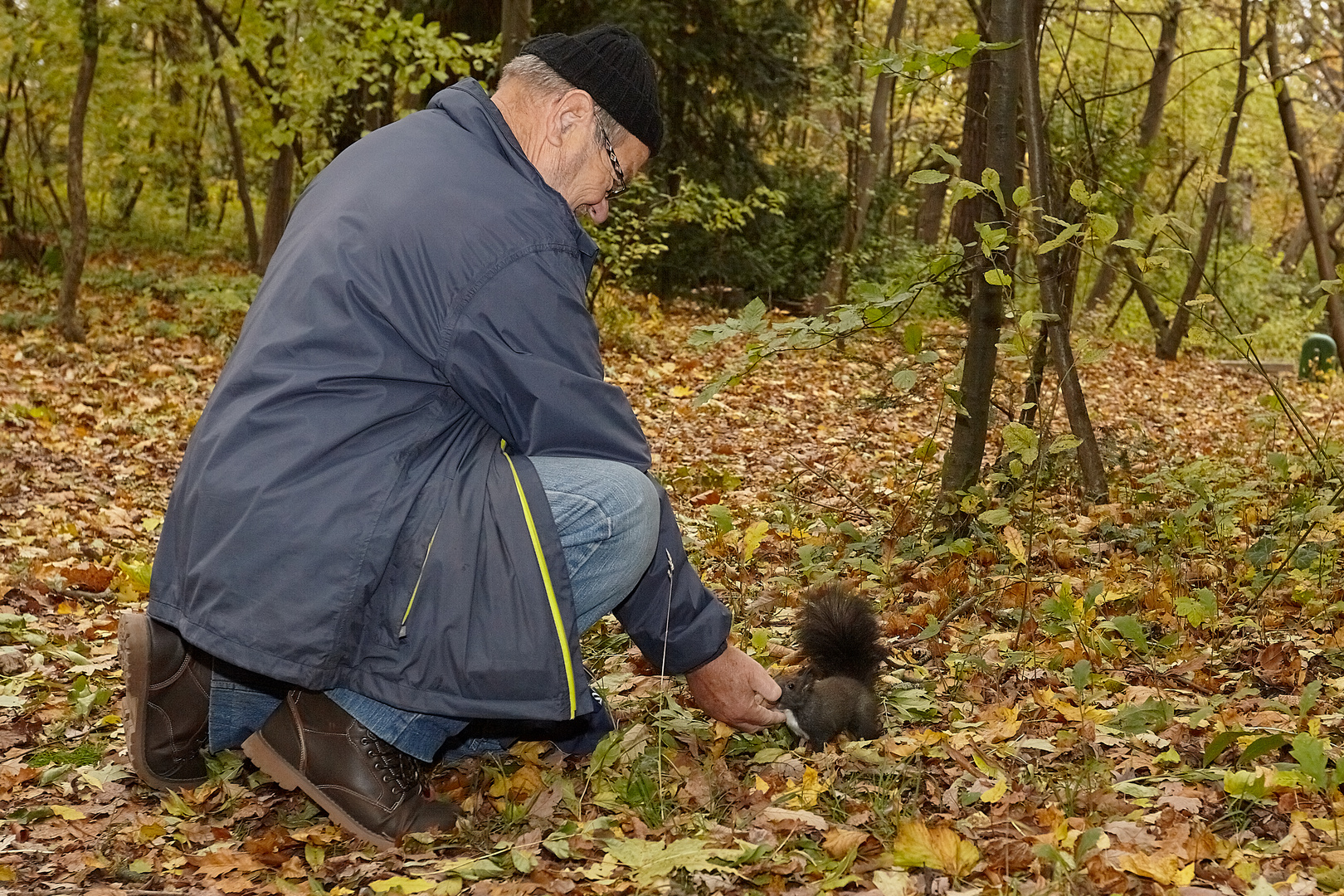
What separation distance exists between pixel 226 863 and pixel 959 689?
1.90 meters

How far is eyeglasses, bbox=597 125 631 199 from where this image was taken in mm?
2840

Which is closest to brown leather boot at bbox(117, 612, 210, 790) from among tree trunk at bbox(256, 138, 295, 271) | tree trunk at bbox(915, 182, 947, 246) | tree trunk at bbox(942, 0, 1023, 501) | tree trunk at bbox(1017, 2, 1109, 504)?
tree trunk at bbox(942, 0, 1023, 501)

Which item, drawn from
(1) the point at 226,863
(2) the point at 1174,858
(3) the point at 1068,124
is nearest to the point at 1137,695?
(2) the point at 1174,858

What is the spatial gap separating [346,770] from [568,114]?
1587 mm

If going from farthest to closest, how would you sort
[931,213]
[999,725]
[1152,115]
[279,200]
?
[931,213], [279,200], [1152,115], [999,725]

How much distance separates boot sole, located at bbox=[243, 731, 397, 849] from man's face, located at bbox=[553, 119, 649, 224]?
4.80 feet

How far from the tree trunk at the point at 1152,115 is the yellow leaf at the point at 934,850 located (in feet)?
18.1

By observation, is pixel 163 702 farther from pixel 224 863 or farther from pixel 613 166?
pixel 613 166

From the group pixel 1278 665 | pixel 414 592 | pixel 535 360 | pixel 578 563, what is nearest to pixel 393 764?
pixel 414 592

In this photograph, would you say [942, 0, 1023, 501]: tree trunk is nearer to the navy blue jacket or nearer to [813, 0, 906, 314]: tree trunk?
the navy blue jacket

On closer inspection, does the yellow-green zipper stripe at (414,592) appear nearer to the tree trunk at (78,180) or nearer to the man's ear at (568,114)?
the man's ear at (568,114)

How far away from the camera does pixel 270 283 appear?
2.57 metres

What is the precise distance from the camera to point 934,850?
2287 millimetres

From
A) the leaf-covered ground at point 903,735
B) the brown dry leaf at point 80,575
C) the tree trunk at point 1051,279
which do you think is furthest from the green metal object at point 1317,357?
the brown dry leaf at point 80,575
